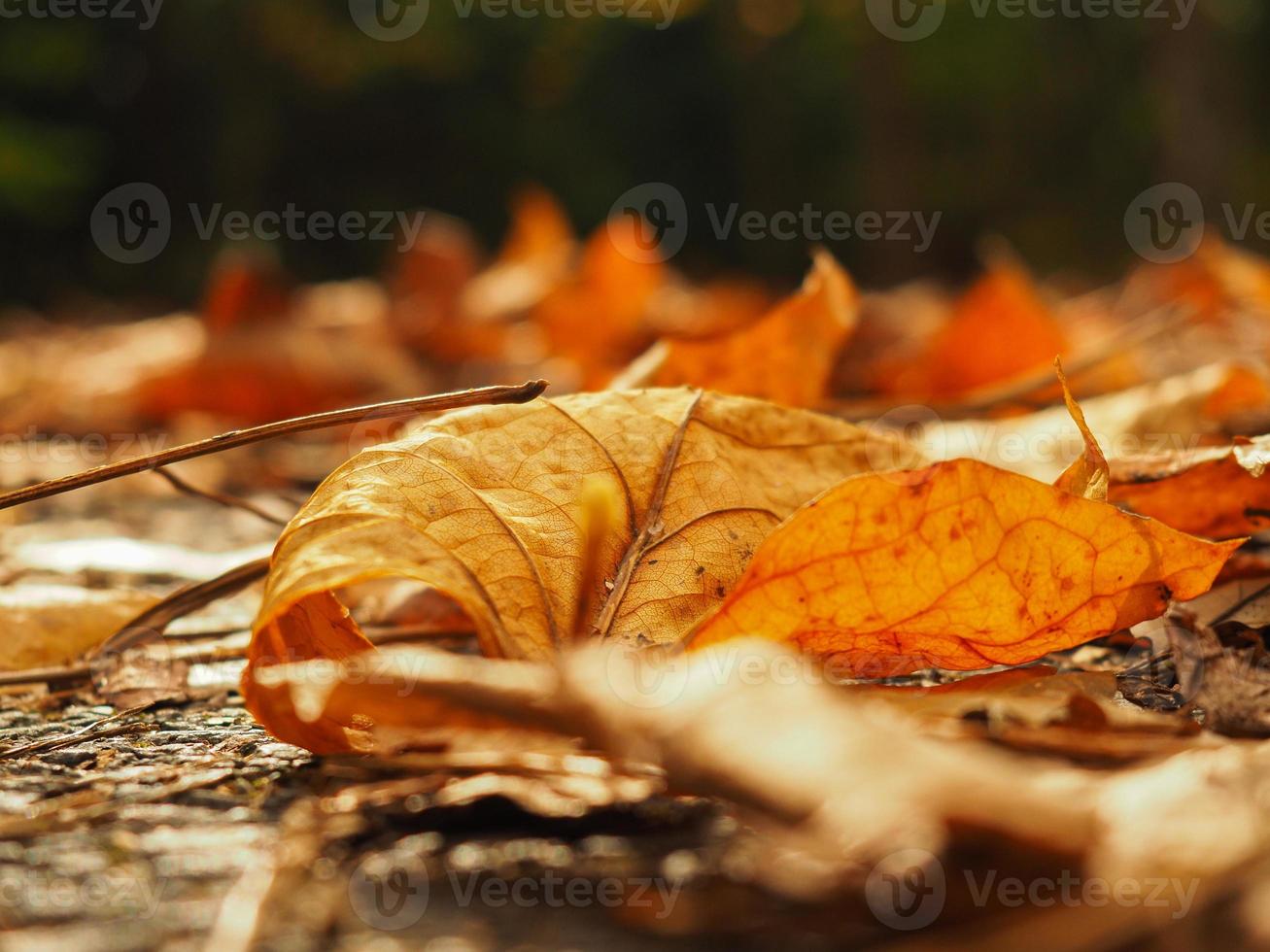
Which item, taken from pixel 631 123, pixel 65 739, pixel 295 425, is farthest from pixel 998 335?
pixel 631 123

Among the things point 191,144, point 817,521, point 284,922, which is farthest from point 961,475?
point 191,144

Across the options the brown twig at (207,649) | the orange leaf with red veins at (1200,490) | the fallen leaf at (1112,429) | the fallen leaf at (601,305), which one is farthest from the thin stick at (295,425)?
the fallen leaf at (601,305)

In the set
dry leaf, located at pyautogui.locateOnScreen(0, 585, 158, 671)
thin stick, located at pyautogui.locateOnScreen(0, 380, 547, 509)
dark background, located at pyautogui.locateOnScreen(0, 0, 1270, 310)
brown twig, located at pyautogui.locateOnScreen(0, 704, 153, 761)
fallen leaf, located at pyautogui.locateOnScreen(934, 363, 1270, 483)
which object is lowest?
brown twig, located at pyautogui.locateOnScreen(0, 704, 153, 761)

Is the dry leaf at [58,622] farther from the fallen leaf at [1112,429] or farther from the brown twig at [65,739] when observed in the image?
the fallen leaf at [1112,429]

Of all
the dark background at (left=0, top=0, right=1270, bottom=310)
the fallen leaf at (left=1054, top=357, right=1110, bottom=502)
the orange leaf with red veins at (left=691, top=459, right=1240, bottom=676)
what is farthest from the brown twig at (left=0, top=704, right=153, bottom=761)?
the dark background at (left=0, top=0, right=1270, bottom=310)

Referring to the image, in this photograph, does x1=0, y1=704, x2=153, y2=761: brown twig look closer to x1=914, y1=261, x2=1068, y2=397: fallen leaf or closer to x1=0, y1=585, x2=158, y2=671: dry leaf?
x1=0, y1=585, x2=158, y2=671: dry leaf

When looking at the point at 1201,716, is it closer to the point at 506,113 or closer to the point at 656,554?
the point at 656,554

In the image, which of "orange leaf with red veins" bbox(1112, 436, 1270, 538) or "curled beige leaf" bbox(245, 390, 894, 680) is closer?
→ "curled beige leaf" bbox(245, 390, 894, 680)
